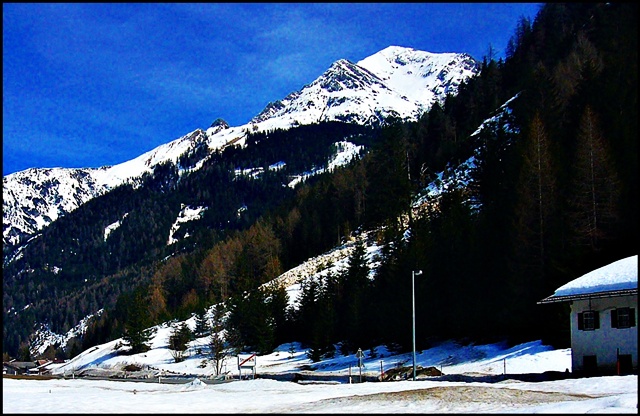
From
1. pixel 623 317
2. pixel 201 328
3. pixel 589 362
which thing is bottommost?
pixel 201 328

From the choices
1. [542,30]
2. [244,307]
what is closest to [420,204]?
[244,307]

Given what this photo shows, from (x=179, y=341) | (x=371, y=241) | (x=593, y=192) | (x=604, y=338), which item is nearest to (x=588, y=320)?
(x=604, y=338)

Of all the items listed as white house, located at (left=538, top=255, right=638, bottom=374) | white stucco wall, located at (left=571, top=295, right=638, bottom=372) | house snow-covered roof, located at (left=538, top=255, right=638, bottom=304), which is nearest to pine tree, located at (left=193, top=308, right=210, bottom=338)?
house snow-covered roof, located at (left=538, top=255, right=638, bottom=304)

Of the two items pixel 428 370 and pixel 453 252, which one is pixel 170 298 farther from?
pixel 428 370

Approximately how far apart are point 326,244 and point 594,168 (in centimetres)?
8123

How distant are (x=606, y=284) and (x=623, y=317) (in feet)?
5.76

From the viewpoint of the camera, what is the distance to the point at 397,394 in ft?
69.4

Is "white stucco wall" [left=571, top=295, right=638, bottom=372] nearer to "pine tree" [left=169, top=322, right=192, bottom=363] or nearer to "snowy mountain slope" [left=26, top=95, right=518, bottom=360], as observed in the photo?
"snowy mountain slope" [left=26, top=95, right=518, bottom=360]

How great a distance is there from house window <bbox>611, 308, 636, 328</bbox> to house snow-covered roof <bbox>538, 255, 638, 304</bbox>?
48.5 inches

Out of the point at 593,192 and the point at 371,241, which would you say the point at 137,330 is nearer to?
the point at 371,241

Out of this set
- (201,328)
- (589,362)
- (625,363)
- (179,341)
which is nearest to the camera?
Result: (625,363)

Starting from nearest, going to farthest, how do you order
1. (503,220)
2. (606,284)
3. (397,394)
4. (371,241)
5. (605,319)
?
1. (397,394)
2. (606,284)
3. (605,319)
4. (503,220)
5. (371,241)

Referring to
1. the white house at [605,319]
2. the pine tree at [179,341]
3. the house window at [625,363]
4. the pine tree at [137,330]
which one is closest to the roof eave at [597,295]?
the white house at [605,319]

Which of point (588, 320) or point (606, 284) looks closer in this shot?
point (606, 284)
